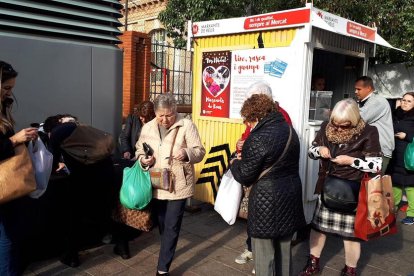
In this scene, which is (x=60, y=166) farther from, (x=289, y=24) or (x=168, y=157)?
(x=289, y=24)

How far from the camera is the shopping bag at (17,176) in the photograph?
2.37 meters

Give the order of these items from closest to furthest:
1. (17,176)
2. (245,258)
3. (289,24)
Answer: (17,176)
(245,258)
(289,24)

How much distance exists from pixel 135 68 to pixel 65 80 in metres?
4.91

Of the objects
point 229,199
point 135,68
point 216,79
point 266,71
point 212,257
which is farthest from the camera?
point 135,68

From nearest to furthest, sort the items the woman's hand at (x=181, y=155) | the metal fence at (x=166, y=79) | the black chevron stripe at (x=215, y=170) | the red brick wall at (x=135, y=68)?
the woman's hand at (x=181, y=155) → the black chevron stripe at (x=215, y=170) → the red brick wall at (x=135, y=68) → the metal fence at (x=166, y=79)

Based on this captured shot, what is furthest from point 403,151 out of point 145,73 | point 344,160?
point 145,73

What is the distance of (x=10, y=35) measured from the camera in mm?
3738

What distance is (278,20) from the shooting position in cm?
424

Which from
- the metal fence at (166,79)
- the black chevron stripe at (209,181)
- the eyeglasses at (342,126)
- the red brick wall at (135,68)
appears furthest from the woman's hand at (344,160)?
the metal fence at (166,79)

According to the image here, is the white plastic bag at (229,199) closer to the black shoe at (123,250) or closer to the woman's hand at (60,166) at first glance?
the black shoe at (123,250)

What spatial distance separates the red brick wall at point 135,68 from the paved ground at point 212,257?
4731 millimetres

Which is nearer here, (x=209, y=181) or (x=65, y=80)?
(x=65, y=80)

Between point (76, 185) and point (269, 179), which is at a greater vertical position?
point (269, 179)

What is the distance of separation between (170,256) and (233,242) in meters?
1.22
